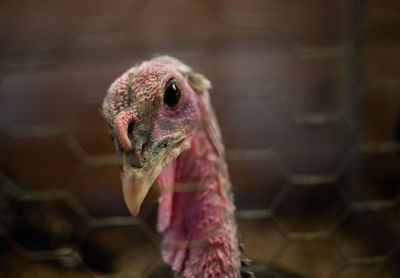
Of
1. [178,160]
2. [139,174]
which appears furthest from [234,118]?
[139,174]

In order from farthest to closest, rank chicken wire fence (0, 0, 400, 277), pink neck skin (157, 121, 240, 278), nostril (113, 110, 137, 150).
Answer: chicken wire fence (0, 0, 400, 277), pink neck skin (157, 121, 240, 278), nostril (113, 110, 137, 150)

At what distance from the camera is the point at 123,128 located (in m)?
0.46

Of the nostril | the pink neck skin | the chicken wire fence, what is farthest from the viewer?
the chicken wire fence

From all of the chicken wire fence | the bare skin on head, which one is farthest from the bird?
the chicken wire fence

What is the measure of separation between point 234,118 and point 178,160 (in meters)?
0.88

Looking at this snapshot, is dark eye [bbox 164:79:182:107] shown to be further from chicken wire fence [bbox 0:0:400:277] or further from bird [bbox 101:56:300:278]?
chicken wire fence [bbox 0:0:400:277]

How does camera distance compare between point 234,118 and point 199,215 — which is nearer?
point 199,215

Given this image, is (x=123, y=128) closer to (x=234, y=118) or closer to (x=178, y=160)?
(x=178, y=160)

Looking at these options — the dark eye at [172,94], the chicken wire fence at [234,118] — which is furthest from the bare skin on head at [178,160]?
the chicken wire fence at [234,118]

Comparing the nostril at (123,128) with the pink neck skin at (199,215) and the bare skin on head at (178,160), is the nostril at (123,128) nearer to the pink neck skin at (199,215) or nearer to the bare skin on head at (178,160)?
the bare skin on head at (178,160)

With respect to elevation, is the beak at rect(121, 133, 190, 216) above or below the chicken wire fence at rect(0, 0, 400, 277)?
above

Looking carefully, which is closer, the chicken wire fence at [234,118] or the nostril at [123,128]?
the nostril at [123,128]

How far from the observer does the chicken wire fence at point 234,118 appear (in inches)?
47.3

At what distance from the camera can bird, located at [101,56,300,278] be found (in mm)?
484
